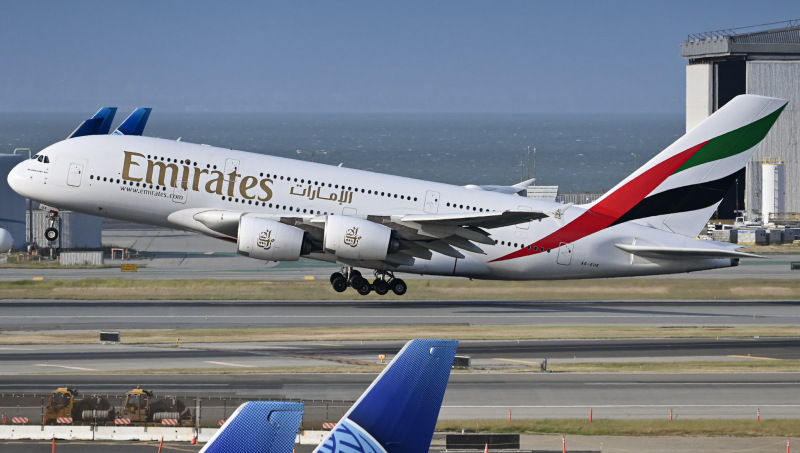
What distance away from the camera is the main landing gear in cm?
5091

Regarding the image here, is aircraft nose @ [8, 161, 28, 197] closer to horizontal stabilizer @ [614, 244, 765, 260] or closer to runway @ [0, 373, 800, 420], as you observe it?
runway @ [0, 373, 800, 420]

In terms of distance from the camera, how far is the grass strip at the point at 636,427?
104 ft

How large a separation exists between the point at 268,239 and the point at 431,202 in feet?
25.7

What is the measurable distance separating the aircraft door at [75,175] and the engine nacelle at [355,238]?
1073cm

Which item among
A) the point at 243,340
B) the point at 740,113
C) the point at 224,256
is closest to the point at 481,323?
the point at 243,340

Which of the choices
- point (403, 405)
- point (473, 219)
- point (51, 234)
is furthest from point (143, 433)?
point (51, 234)

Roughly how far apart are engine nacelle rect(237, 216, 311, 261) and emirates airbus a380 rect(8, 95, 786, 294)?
0.05m

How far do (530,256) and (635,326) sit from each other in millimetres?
6026

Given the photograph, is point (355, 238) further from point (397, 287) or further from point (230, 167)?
point (230, 167)

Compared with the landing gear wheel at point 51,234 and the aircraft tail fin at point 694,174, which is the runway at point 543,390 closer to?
the aircraft tail fin at point 694,174

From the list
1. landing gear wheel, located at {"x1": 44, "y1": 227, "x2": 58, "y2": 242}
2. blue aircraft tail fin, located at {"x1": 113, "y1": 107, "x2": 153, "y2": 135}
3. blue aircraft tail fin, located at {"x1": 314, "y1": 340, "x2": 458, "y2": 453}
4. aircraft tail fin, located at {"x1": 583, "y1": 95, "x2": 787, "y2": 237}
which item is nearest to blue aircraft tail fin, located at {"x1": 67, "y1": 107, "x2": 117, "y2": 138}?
blue aircraft tail fin, located at {"x1": 113, "y1": 107, "x2": 153, "y2": 135}

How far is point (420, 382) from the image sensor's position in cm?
1609

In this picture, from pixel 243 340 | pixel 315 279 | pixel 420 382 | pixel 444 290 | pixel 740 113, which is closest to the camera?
pixel 420 382

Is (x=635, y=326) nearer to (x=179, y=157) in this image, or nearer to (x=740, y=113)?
(x=740, y=113)
